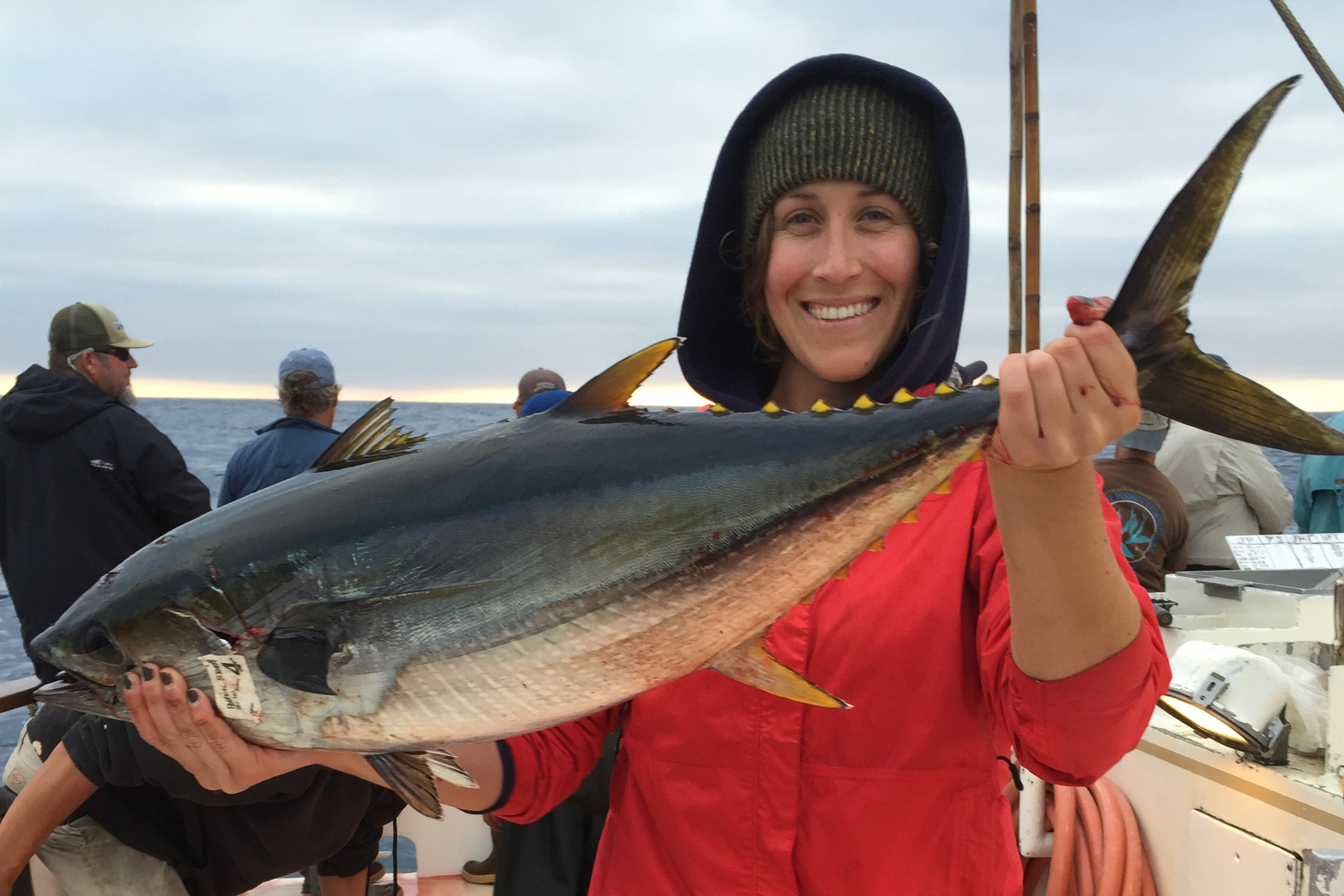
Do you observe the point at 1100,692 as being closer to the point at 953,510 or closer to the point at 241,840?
the point at 953,510

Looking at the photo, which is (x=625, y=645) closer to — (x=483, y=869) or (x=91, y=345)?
(x=483, y=869)

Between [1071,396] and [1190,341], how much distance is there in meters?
0.19

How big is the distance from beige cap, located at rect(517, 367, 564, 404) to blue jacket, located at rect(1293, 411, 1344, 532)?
5.14 metres

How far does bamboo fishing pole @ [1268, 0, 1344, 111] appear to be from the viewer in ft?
7.08

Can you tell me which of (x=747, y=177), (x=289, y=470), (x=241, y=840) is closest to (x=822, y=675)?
(x=747, y=177)

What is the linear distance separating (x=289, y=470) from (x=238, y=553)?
146 inches

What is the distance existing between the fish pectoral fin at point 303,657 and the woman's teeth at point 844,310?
1.06 meters

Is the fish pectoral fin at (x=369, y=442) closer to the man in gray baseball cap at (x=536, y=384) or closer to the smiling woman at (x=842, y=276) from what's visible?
the smiling woman at (x=842, y=276)

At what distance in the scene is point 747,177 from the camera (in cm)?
213

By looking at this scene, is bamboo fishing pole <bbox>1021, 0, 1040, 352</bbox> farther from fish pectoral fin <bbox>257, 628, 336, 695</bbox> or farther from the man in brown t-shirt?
fish pectoral fin <bbox>257, 628, 336, 695</bbox>

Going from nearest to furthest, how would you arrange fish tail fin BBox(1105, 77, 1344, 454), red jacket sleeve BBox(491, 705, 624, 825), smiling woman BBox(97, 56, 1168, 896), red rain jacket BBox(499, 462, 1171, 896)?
fish tail fin BBox(1105, 77, 1344, 454)
smiling woman BBox(97, 56, 1168, 896)
red rain jacket BBox(499, 462, 1171, 896)
red jacket sleeve BBox(491, 705, 624, 825)

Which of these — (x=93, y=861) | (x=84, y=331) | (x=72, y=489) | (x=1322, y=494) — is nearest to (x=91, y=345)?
(x=84, y=331)

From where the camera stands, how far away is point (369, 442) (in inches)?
64.6

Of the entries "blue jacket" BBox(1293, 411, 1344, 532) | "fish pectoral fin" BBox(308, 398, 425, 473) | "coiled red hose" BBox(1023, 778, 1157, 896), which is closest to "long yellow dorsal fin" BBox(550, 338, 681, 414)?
"fish pectoral fin" BBox(308, 398, 425, 473)
